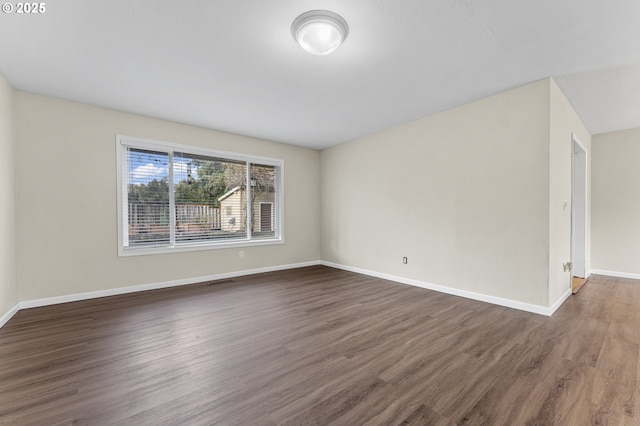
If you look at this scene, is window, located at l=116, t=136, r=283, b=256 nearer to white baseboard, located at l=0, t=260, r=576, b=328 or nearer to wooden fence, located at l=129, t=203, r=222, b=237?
wooden fence, located at l=129, t=203, r=222, b=237

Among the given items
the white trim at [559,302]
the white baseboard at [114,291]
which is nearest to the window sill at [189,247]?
the white baseboard at [114,291]

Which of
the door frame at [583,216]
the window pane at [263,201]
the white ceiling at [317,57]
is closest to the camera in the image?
the white ceiling at [317,57]

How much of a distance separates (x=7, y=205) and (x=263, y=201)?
331 cm

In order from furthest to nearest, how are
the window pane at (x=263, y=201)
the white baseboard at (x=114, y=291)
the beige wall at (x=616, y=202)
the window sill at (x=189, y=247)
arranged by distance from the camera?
the window pane at (x=263, y=201)
the beige wall at (x=616, y=202)
the window sill at (x=189, y=247)
the white baseboard at (x=114, y=291)

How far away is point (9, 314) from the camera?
2.88m

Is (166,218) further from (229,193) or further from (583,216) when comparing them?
(583,216)

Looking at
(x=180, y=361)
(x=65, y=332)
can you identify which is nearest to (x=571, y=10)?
(x=180, y=361)

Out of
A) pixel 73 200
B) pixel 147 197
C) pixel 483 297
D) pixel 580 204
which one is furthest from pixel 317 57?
pixel 580 204

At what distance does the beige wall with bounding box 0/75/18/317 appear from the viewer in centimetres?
275

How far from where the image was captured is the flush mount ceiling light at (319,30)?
1.95 metres

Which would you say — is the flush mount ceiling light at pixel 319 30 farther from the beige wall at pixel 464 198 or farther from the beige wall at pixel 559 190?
the beige wall at pixel 559 190

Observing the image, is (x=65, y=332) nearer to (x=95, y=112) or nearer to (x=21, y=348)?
(x=21, y=348)

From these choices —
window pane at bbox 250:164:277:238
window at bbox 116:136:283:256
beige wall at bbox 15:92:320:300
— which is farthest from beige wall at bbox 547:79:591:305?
beige wall at bbox 15:92:320:300

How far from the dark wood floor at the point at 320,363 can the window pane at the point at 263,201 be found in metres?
2.01
